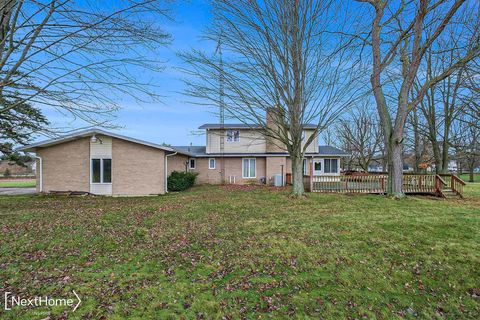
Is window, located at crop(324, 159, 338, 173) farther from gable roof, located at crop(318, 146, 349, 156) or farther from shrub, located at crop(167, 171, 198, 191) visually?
shrub, located at crop(167, 171, 198, 191)

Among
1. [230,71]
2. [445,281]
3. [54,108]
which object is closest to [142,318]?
[445,281]

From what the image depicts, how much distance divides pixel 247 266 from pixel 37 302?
3.03 m

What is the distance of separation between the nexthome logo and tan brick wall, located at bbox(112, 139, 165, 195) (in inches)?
476

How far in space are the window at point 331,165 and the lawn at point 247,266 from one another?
14109mm

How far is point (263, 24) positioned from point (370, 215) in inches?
372

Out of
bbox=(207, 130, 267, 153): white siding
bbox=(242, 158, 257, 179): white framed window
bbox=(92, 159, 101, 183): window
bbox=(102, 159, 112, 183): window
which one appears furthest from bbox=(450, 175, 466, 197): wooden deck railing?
bbox=(92, 159, 101, 183): window

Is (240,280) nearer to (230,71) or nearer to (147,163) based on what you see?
(230,71)

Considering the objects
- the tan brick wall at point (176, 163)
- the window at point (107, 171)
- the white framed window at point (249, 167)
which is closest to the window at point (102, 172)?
the window at point (107, 171)

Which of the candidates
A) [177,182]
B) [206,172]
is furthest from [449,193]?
[206,172]

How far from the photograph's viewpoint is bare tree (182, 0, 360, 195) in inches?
454

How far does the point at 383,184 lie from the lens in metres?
14.4

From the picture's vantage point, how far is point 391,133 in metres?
12.9

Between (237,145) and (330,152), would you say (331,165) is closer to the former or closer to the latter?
(330,152)

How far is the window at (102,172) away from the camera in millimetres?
15070
